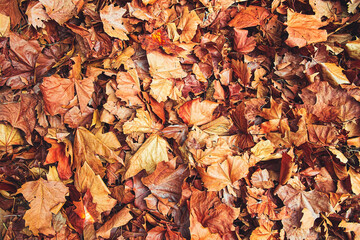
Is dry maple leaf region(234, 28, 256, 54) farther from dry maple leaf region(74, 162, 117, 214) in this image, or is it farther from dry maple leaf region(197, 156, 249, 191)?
dry maple leaf region(74, 162, 117, 214)

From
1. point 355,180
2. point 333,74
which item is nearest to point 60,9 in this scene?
point 333,74

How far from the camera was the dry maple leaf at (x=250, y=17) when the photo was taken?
1860 millimetres

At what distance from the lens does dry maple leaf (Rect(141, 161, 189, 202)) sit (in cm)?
160

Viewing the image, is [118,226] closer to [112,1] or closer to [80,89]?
[80,89]

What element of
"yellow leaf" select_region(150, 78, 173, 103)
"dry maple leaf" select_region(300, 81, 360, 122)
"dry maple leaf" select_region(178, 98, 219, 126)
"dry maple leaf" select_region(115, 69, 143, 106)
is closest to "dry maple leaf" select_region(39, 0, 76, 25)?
"dry maple leaf" select_region(115, 69, 143, 106)

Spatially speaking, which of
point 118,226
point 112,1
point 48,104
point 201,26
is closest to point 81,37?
point 112,1

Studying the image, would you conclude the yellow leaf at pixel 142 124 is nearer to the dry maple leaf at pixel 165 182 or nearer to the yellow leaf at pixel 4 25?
the dry maple leaf at pixel 165 182

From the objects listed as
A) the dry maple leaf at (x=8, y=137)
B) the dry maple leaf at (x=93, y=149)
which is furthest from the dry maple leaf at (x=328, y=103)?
the dry maple leaf at (x=8, y=137)

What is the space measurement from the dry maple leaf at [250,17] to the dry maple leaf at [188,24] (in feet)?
0.89

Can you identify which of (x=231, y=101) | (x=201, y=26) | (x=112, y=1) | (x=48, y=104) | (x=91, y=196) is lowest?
(x=91, y=196)

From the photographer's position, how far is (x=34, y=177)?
174 cm

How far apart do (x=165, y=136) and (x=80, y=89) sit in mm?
655

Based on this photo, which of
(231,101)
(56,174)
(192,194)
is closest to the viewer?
(192,194)

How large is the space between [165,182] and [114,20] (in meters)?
1.17
